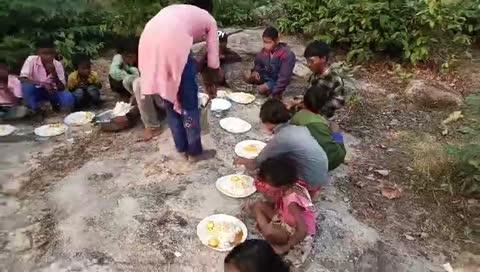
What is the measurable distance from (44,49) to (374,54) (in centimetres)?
448

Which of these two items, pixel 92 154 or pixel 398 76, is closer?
pixel 92 154

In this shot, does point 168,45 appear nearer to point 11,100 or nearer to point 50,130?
point 50,130

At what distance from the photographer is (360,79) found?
7.09 metres

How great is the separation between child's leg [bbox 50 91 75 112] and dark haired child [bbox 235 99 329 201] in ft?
9.53

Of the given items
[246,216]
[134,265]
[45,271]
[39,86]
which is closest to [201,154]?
[246,216]

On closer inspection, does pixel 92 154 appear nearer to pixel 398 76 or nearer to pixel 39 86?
pixel 39 86

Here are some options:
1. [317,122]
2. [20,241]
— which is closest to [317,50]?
[317,122]

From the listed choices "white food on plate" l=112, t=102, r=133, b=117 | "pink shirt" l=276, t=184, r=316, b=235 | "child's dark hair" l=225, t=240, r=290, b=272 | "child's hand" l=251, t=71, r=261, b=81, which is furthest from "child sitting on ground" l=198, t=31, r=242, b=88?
"child's dark hair" l=225, t=240, r=290, b=272

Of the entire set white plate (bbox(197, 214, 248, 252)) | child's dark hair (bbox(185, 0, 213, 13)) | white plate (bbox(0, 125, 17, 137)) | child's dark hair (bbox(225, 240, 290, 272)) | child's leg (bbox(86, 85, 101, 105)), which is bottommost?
white plate (bbox(0, 125, 17, 137))

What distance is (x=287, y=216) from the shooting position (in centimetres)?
360

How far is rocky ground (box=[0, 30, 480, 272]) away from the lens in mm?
3650

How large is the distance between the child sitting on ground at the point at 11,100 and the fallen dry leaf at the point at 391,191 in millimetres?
4048

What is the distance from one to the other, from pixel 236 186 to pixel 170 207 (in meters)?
0.58

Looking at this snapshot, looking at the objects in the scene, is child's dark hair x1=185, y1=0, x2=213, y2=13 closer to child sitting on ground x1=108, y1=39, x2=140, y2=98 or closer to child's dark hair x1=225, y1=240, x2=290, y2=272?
child sitting on ground x1=108, y1=39, x2=140, y2=98
